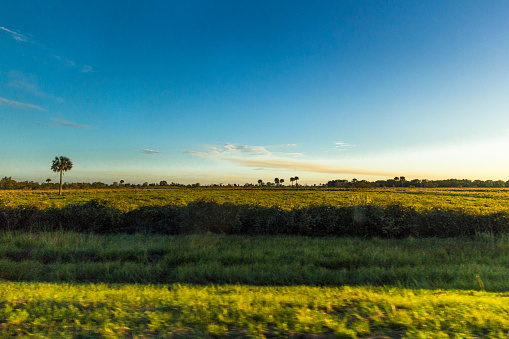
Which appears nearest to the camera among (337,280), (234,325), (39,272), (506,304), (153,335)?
(153,335)

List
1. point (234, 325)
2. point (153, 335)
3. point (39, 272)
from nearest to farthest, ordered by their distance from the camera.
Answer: point (153, 335) < point (234, 325) < point (39, 272)

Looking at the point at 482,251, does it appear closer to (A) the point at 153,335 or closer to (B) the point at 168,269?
(B) the point at 168,269

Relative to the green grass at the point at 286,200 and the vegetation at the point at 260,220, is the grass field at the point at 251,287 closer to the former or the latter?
the vegetation at the point at 260,220

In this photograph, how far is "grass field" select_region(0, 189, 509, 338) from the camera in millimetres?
4000

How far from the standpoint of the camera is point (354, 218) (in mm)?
15680

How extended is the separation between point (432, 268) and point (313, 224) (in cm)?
711

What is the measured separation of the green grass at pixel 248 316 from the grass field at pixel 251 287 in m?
0.02

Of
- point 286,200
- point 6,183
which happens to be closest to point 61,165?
point 6,183

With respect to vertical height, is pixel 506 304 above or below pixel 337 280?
above

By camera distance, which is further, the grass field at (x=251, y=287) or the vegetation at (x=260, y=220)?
the vegetation at (x=260, y=220)

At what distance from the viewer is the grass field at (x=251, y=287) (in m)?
4.00

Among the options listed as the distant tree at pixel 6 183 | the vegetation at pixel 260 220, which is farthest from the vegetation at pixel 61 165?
the vegetation at pixel 260 220

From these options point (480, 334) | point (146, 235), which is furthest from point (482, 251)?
point (146, 235)

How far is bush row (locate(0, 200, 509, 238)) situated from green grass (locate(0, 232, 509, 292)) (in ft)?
5.60
